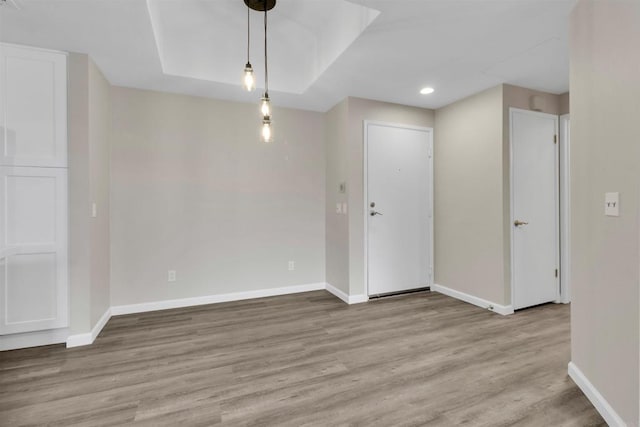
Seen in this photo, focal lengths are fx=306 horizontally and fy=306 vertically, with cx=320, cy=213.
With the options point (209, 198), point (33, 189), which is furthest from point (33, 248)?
point (209, 198)

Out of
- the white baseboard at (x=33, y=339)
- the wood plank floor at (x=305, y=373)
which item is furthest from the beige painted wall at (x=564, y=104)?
the white baseboard at (x=33, y=339)

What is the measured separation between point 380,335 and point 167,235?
248cm

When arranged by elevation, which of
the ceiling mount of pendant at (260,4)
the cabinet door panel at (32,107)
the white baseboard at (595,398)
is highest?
the ceiling mount of pendant at (260,4)

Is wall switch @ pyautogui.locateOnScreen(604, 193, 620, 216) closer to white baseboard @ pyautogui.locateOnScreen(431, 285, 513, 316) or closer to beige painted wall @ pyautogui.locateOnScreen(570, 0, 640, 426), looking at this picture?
beige painted wall @ pyautogui.locateOnScreen(570, 0, 640, 426)

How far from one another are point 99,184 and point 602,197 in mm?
3755

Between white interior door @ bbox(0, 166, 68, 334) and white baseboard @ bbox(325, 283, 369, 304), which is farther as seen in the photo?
white baseboard @ bbox(325, 283, 369, 304)

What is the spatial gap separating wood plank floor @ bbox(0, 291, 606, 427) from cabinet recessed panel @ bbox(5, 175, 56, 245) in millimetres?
918

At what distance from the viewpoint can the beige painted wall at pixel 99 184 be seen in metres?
2.62

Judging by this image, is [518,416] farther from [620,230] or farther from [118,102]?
[118,102]

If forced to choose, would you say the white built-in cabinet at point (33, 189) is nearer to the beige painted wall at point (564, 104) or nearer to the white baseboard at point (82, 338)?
the white baseboard at point (82, 338)

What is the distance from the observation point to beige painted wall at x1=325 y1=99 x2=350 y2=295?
3.67 m

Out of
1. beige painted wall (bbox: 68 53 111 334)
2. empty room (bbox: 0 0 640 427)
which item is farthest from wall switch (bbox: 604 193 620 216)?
beige painted wall (bbox: 68 53 111 334)

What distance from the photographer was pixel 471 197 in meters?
3.51

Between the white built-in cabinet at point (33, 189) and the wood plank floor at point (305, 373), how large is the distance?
0.38 meters
